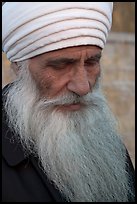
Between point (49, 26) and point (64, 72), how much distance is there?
0.28 meters

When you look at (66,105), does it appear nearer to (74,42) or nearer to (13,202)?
(74,42)

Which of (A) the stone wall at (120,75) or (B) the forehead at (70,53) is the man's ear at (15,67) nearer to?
(B) the forehead at (70,53)

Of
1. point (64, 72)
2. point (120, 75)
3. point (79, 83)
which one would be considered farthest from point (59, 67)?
point (120, 75)

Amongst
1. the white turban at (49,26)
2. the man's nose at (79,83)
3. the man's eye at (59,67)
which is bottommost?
the man's nose at (79,83)

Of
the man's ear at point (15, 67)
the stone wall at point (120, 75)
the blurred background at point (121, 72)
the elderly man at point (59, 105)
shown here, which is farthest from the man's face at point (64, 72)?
the stone wall at point (120, 75)

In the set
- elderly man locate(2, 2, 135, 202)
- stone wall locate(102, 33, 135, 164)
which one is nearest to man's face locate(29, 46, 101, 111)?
elderly man locate(2, 2, 135, 202)

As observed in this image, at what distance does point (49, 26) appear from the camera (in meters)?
2.96

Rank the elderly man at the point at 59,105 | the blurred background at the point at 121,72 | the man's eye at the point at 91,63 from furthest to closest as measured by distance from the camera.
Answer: the blurred background at the point at 121,72 → the man's eye at the point at 91,63 → the elderly man at the point at 59,105

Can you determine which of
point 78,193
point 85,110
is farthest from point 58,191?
point 85,110

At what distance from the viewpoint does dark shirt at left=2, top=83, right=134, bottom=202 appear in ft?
8.75

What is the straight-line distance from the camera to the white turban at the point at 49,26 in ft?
9.64

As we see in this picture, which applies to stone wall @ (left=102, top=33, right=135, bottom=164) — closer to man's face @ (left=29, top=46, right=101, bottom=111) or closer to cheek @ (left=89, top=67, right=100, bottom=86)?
cheek @ (left=89, top=67, right=100, bottom=86)

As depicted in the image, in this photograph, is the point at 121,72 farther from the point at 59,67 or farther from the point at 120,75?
the point at 59,67

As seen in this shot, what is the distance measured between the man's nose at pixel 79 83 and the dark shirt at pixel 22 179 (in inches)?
17.2
